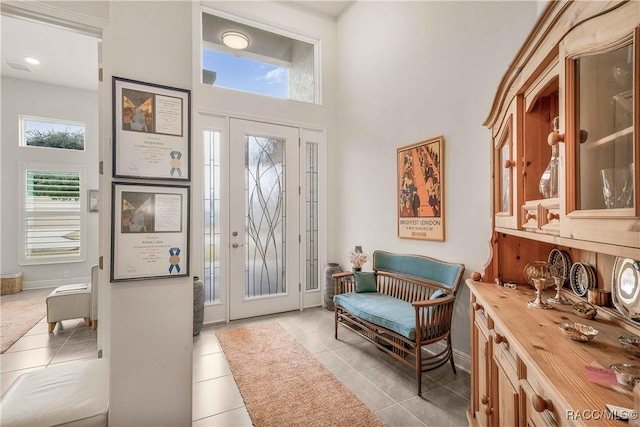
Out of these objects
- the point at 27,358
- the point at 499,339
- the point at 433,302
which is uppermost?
the point at 499,339

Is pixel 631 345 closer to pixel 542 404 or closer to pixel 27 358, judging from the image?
pixel 542 404

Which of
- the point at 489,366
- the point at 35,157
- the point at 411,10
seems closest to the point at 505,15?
the point at 411,10

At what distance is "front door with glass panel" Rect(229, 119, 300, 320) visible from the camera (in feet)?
13.0

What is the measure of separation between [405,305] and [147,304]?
7.21ft

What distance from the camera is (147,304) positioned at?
1.76m

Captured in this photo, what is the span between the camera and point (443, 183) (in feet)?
9.75

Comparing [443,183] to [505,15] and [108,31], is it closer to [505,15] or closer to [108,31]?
[505,15]

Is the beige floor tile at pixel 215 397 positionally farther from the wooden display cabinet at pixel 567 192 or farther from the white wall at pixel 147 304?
the wooden display cabinet at pixel 567 192

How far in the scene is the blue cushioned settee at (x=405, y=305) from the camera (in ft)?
8.04

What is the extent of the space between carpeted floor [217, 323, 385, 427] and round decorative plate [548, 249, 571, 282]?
1433 millimetres

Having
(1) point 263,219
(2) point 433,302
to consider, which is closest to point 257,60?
(1) point 263,219

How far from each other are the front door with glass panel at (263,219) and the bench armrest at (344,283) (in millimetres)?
858

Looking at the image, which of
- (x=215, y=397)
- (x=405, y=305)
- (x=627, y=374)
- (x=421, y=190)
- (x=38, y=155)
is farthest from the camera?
(x=38, y=155)

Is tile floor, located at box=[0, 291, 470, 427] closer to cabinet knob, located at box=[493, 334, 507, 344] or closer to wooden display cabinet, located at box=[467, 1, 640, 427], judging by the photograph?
wooden display cabinet, located at box=[467, 1, 640, 427]
